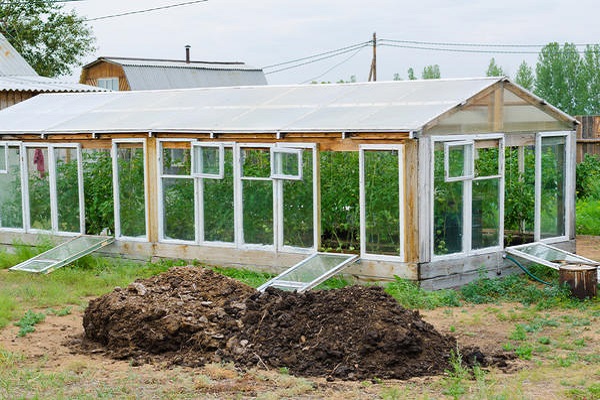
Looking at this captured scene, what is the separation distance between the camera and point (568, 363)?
8.26 metres

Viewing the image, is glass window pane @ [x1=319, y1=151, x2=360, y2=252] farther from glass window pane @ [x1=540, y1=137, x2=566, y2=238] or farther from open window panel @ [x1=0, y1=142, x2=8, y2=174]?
open window panel @ [x1=0, y1=142, x2=8, y2=174]

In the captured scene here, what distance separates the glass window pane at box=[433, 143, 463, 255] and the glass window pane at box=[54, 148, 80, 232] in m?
6.30

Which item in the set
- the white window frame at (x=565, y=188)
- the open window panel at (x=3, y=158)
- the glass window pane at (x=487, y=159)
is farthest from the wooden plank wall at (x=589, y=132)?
the open window panel at (x=3, y=158)

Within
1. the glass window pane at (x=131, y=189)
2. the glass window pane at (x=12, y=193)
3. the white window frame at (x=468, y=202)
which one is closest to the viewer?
the white window frame at (x=468, y=202)

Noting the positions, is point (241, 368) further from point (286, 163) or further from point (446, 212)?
point (286, 163)

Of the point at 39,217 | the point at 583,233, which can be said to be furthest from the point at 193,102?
the point at 583,233

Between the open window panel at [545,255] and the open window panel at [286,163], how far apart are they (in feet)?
9.74

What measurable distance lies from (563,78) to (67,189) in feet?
101

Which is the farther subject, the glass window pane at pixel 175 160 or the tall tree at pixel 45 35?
the tall tree at pixel 45 35

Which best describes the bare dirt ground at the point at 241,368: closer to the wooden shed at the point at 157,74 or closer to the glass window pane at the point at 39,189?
the glass window pane at the point at 39,189

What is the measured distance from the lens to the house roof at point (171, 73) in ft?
128

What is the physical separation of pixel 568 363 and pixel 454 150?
4.09 metres

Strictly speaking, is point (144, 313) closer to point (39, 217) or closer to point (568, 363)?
point (568, 363)

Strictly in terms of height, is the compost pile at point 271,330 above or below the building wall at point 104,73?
below
